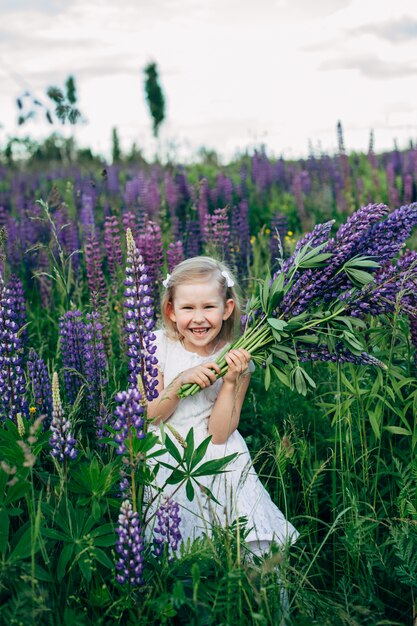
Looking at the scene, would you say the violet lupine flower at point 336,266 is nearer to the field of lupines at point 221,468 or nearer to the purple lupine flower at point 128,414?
the field of lupines at point 221,468

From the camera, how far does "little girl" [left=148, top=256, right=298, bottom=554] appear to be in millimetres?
2674

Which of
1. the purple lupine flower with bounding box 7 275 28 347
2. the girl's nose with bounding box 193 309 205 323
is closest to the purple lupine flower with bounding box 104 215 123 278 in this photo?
the purple lupine flower with bounding box 7 275 28 347

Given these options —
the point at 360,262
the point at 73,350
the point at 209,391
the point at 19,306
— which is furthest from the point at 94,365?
the point at 360,262

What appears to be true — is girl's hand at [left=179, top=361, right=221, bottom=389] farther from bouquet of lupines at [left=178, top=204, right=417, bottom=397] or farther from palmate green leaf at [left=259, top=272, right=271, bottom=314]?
palmate green leaf at [left=259, top=272, right=271, bottom=314]

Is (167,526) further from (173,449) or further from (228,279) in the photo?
(228,279)

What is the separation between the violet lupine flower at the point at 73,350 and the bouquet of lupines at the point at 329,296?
0.79 meters

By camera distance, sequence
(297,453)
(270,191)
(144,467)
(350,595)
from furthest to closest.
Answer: (270,191) < (297,453) < (350,595) < (144,467)

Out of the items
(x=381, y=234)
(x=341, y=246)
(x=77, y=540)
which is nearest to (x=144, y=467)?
(x=77, y=540)

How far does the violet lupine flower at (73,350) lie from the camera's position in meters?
3.28

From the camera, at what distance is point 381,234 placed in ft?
8.82

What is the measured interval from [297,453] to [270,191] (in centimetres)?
595

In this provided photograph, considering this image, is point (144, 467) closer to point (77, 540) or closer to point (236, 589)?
point (77, 540)

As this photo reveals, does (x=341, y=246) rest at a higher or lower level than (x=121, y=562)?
higher

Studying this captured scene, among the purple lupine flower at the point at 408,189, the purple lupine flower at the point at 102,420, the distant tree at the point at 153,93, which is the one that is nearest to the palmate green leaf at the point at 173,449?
the purple lupine flower at the point at 102,420
